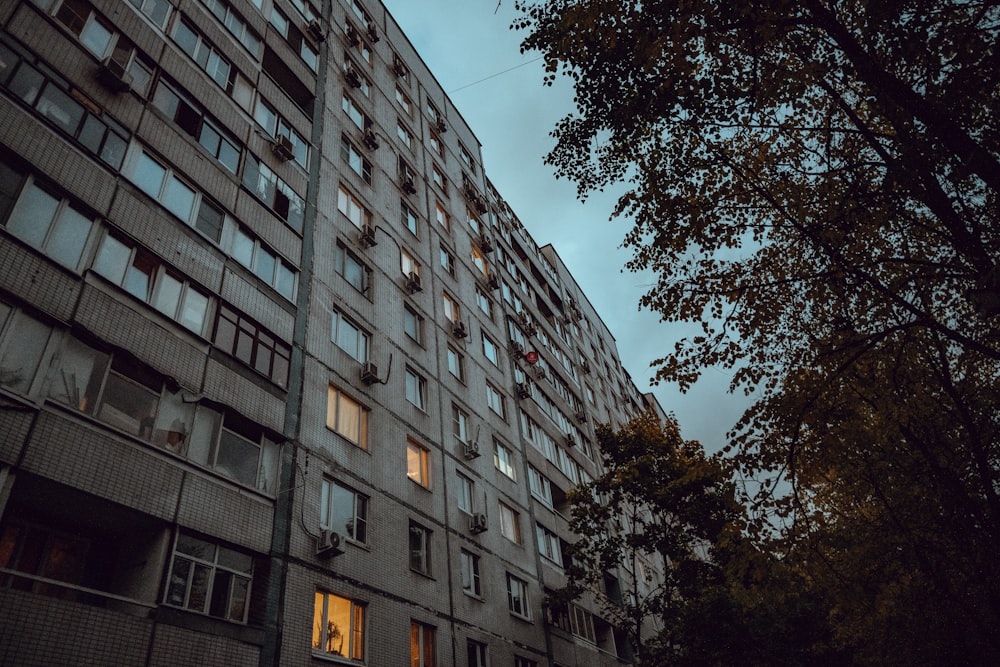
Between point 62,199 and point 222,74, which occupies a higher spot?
point 222,74

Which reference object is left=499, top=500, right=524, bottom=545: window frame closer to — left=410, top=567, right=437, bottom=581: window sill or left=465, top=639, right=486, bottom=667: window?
left=465, top=639, right=486, bottom=667: window

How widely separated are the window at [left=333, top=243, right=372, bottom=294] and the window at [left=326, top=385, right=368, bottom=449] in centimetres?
391

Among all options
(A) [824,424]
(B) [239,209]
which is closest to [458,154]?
(B) [239,209]

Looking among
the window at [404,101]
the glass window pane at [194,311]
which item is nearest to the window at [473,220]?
the window at [404,101]

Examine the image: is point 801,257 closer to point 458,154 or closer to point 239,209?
point 239,209

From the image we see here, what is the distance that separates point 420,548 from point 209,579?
21.2ft

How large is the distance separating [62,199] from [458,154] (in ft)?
81.3

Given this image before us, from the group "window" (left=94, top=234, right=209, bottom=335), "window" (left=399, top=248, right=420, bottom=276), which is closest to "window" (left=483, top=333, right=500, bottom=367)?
"window" (left=399, top=248, right=420, bottom=276)

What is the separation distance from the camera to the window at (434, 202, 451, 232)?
2743 centimetres

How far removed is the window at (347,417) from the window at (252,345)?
1548mm

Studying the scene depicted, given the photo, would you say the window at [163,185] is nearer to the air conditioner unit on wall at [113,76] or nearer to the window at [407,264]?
the air conditioner unit on wall at [113,76]

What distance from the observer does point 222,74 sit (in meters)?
17.1

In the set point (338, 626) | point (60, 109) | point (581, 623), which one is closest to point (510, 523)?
point (581, 623)

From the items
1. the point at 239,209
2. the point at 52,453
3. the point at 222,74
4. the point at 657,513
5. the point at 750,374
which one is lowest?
the point at 52,453
